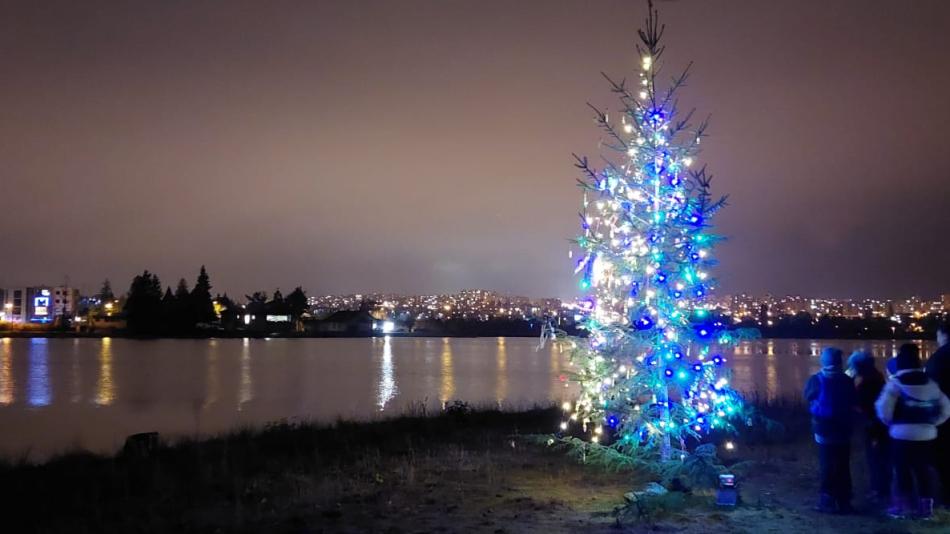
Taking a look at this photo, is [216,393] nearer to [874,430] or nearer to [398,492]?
[398,492]

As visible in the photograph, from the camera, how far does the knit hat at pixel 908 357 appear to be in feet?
31.6

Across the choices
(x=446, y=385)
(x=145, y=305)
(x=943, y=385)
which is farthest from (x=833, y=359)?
(x=145, y=305)

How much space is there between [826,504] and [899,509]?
30.9 inches

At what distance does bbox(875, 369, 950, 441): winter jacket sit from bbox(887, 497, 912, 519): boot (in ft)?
2.44

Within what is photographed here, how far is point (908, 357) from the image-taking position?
9.73m

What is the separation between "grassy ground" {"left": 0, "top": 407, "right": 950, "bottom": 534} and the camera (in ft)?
31.4

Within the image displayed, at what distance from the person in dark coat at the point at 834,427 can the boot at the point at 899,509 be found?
465 millimetres

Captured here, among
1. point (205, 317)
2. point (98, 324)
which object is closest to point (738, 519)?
point (205, 317)

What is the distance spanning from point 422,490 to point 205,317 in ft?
543

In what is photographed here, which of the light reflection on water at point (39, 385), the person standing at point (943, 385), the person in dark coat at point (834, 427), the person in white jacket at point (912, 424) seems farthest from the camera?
the light reflection on water at point (39, 385)

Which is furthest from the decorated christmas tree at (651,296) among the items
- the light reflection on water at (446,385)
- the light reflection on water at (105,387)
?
the light reflection on water at (105,387)

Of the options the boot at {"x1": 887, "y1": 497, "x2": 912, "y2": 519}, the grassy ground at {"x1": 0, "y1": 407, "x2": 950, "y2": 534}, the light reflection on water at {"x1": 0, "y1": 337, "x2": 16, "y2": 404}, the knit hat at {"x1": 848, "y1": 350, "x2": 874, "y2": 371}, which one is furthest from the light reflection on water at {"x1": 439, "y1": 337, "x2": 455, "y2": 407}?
the boot at {"x1": 887, "y1": 497, "x2": 912, "y2": 519}

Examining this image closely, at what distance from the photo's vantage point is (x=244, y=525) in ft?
31.5

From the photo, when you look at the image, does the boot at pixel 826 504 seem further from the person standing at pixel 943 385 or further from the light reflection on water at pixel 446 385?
the light reflection on water at pixel 446 385
